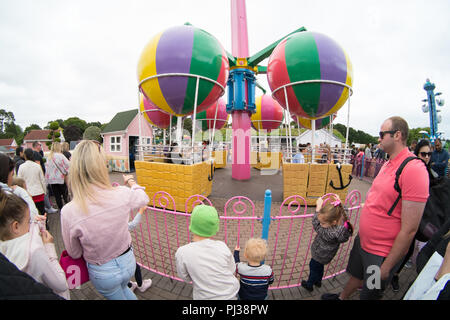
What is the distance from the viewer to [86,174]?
4.43ft

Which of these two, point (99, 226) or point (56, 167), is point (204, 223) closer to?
point (99, 226)

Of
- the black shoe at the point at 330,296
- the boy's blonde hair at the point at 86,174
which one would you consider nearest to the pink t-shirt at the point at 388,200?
the black shoe at the point at 330,296

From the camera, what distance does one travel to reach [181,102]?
4.55 m

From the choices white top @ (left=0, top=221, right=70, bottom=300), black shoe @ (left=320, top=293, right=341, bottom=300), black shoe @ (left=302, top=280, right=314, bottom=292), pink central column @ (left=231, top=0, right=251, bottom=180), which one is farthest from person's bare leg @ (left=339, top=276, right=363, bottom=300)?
pink central column @ (left=231, top=0, right=251, bottom=180)

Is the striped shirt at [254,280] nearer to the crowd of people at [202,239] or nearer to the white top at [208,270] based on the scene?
the crowd of people at [202,239]

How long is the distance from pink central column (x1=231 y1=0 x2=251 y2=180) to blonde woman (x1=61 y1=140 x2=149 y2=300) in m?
6.21

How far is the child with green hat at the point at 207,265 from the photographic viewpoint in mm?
1343

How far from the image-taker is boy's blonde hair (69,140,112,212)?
1.29m

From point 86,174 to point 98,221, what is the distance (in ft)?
1.19

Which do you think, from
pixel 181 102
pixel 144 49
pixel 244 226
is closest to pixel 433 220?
pixel 244 226

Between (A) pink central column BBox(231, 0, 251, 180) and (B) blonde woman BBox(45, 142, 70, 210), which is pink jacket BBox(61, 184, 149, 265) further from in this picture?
(A) pink central column BBox(231, 0, 251, 180)

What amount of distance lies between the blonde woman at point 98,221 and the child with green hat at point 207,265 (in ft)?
1.68

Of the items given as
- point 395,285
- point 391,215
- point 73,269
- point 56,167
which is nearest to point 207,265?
point 73,269

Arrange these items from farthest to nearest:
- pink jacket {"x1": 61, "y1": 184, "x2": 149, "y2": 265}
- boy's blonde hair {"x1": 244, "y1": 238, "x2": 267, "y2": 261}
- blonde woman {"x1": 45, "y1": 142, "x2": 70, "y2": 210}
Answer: blonde woman {"x1": 45, "y1": 142, "x2": 70, "y2": 210}
boy's blonde hair {"x1": 244, "y1": 238, "x2": 267, "y2": 261}
pink jacket {"x1": 61, "y1": 184, "x2": 149, "y2": 265}
